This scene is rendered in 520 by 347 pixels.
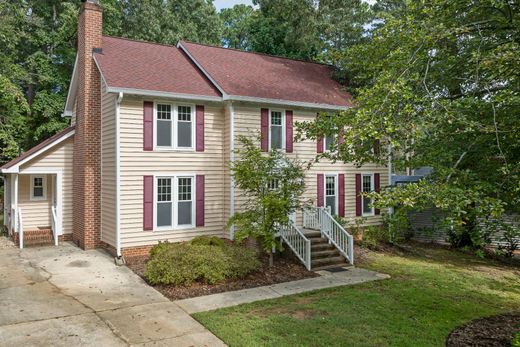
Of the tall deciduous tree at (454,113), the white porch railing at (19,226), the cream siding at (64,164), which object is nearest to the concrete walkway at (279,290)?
the tall deciduous tree at (454,113)

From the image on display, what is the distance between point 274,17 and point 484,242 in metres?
25.0

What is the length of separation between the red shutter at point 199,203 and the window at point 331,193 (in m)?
5.16

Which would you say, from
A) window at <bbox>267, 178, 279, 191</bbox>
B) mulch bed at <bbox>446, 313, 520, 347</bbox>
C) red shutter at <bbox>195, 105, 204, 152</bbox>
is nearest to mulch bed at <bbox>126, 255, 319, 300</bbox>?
window at <bbox>267, 178, 279, 191</bbox>

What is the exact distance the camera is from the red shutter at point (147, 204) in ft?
40.2

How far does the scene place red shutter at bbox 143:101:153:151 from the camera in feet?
40.3

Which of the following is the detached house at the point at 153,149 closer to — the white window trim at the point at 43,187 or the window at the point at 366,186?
the white window trim at the point at 43,187

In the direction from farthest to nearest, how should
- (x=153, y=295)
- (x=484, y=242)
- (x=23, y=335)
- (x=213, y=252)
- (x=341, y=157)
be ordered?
(x=213, y=252) < (x=153, y=295) < (x=341, y=157) < (x=23, y=335) < (x=484, y=242)

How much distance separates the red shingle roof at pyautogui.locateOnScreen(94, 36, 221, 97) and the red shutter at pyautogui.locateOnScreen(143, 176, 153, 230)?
9.55 feet

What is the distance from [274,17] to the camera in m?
27.4

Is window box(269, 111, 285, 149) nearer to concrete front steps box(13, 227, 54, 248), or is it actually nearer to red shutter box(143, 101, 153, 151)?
red shutter box(143, 101, 153, 151)

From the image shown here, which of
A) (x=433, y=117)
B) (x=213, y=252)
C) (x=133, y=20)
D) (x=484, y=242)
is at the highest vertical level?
(x=133, y=20)

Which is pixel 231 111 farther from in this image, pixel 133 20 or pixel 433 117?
pixel 133 20

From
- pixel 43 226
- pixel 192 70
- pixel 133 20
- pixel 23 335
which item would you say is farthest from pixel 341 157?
pixel 133 20

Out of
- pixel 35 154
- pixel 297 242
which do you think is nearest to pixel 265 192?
pixel 297 242
